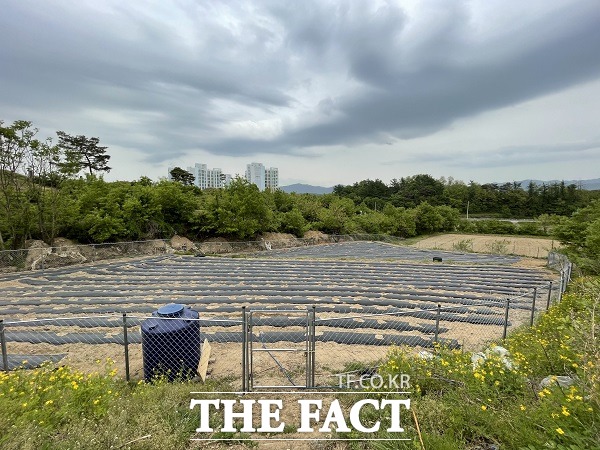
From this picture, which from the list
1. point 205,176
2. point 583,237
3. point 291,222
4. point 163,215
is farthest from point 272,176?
point 583,237

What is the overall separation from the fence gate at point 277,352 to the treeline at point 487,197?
6108 cm

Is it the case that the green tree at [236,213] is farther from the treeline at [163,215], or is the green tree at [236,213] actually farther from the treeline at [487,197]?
the treeline at [487,197]

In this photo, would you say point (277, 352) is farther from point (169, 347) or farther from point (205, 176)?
point (205, 176)

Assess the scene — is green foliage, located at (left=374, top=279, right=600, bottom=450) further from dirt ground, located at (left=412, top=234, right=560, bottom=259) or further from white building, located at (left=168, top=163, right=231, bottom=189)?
white building, located at (left=168, top=163, right=231, bottom=189)

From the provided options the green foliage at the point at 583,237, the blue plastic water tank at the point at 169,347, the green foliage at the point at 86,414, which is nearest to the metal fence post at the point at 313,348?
the green foliage at the point at 86,414

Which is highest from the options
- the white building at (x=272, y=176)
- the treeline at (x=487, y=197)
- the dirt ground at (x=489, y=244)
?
the white building at (x=272, y=176)

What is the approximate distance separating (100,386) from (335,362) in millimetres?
3735

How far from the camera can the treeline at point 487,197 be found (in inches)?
2606

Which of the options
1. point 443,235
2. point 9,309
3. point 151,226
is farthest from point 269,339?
point 443,235

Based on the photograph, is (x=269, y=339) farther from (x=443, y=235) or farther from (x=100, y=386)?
(x=443, y=235)

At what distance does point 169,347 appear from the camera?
443 centimetres

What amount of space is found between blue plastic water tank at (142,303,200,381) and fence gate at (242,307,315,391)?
96cm

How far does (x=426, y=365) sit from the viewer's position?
13.2ft

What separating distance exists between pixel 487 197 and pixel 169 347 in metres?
86.2
